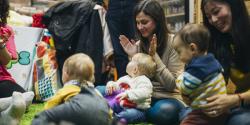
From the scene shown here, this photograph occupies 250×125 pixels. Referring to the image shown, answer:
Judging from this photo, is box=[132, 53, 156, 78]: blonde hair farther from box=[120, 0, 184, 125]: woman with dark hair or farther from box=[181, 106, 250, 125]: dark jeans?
box=[181, 106, 250, 125]: dark jeans

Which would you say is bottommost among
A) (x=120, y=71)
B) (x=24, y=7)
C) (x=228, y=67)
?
(x=120, y=71)

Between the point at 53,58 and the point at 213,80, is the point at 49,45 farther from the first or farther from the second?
the point at 213,80

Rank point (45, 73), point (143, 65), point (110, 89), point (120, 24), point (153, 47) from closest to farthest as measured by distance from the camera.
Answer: point (153, 47)
point (143, 65)
point (110, 89)
point (120, 24)
point (45, 73)

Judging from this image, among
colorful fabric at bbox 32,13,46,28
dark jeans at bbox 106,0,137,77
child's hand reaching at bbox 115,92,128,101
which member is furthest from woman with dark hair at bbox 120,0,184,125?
colorful fabric at bbox 32,13,46,28

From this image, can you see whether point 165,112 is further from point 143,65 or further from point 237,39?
point 237,39

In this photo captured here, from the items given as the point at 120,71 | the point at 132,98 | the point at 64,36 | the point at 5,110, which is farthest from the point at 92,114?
the point at 64,36

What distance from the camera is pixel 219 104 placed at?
162cm

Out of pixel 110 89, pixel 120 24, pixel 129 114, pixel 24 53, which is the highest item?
pixel 120 24

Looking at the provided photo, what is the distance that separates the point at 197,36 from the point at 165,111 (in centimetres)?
58

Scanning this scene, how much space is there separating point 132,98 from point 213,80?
64 cm

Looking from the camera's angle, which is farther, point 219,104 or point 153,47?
point 153,47

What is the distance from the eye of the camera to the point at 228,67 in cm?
186

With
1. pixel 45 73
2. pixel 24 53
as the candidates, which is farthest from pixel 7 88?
pixel 24 53

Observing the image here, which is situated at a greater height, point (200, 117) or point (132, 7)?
point (132, 7)
